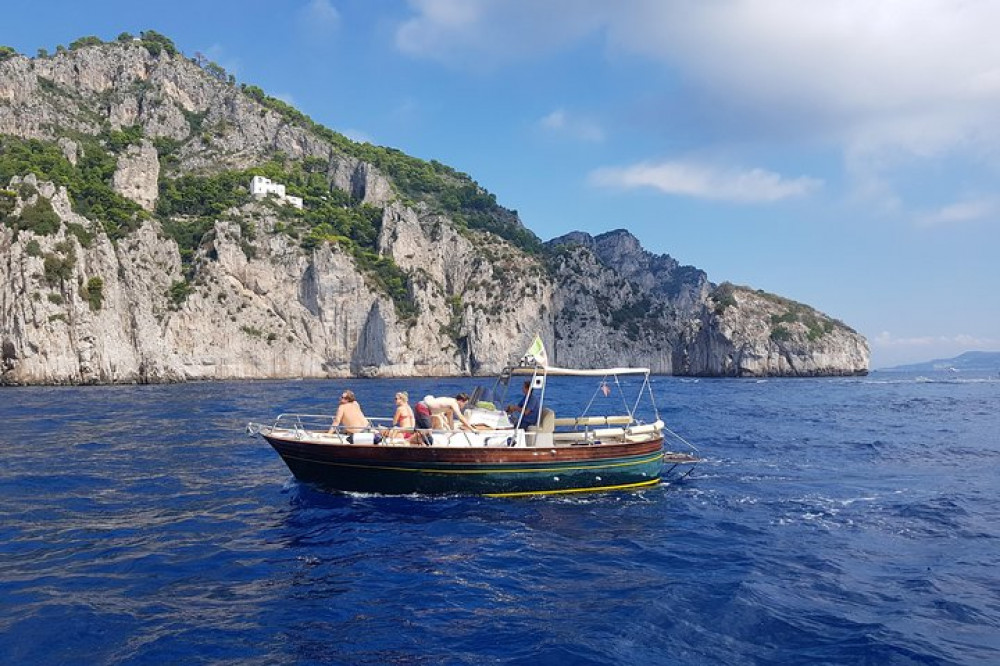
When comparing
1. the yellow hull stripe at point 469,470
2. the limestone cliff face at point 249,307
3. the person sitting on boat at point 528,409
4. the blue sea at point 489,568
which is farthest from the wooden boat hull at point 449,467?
the limestone cliff face at point 249,307

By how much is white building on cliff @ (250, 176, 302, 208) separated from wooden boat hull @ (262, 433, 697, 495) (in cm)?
10399

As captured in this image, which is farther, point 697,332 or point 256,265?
point 697,332

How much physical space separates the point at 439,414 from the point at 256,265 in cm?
8677

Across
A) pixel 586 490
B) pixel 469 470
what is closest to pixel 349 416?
pixel 469 470

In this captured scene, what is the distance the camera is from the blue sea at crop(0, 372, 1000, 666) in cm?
785

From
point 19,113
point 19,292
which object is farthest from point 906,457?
point 19,113

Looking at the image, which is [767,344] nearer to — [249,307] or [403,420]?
[249,307]

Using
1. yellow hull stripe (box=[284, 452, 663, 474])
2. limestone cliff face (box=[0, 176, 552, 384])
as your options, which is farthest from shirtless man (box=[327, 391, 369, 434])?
limestone cliff face (box=[0, 176, 552, 384])

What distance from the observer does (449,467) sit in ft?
50.9

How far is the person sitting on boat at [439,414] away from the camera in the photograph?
53.5 feet

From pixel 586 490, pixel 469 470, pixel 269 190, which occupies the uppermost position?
pixel 269 190

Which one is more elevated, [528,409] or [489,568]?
[528,409]

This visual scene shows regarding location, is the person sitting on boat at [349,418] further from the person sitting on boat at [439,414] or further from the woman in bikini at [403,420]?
the person sitting on boat at [439,414]

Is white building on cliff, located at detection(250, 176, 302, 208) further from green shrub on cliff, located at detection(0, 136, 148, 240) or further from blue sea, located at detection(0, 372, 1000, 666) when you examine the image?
blue sea, located at detection(0, 372, 1000, 666)
